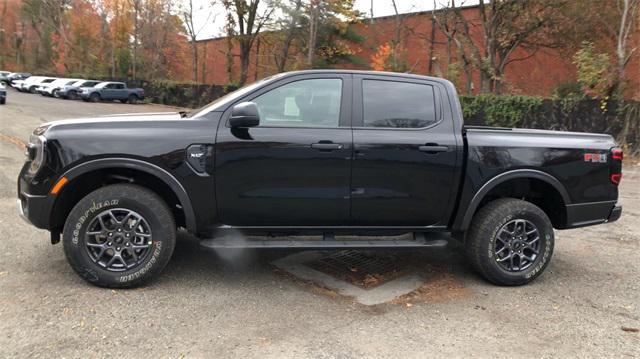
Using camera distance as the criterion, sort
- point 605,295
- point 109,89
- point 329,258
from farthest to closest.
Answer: point 109,89
point 329,258
point 605,295

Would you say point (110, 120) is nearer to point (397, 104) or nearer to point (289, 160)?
point (289, 160)

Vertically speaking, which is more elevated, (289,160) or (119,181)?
(289,160)

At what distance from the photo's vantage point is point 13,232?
17.4 ft

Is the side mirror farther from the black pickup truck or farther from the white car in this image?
the white car

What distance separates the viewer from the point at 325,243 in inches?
167

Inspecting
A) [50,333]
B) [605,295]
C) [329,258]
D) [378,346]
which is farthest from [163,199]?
[605,295]

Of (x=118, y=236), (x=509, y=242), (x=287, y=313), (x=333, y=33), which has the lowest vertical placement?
(x=287, y=313)

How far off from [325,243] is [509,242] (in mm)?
1703

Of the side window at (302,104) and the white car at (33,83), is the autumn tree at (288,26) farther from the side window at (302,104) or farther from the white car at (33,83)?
the side window at (302,104)

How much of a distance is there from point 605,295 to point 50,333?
448 centimetres

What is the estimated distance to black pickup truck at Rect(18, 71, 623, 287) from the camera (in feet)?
12.9

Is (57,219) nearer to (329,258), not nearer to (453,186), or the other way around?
(329,258)

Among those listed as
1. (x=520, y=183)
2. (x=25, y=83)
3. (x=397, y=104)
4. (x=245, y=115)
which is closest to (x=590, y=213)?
(x=520, y=183)

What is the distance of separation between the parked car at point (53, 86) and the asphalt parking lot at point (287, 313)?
36855mm
